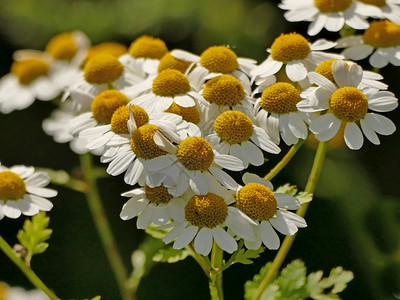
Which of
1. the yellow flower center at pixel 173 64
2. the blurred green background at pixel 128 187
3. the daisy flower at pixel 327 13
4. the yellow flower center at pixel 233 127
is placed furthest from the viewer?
the blurred green background at pixel 128 187

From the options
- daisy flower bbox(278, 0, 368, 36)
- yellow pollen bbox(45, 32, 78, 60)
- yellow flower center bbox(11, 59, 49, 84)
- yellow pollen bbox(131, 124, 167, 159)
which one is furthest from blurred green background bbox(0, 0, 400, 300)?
yellow pollen bbox(131, 124, 167, 159)

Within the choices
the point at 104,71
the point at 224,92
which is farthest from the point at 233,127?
the point at 104,71

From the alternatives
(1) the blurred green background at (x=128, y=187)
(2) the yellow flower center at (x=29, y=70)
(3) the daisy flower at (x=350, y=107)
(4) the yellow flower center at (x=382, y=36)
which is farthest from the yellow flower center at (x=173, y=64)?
(2) the yellow flower center at (x=29, y=70)

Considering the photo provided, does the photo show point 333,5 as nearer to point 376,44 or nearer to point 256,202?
Answer: point 376,44

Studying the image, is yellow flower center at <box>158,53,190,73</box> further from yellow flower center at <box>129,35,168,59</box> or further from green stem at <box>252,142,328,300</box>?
green stem at <box>252,142,328,300</box>

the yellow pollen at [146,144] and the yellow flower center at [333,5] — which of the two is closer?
the yellow pollen at [146,144]

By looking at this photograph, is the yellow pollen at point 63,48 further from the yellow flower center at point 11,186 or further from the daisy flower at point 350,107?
the daisy flower at point 350,107
